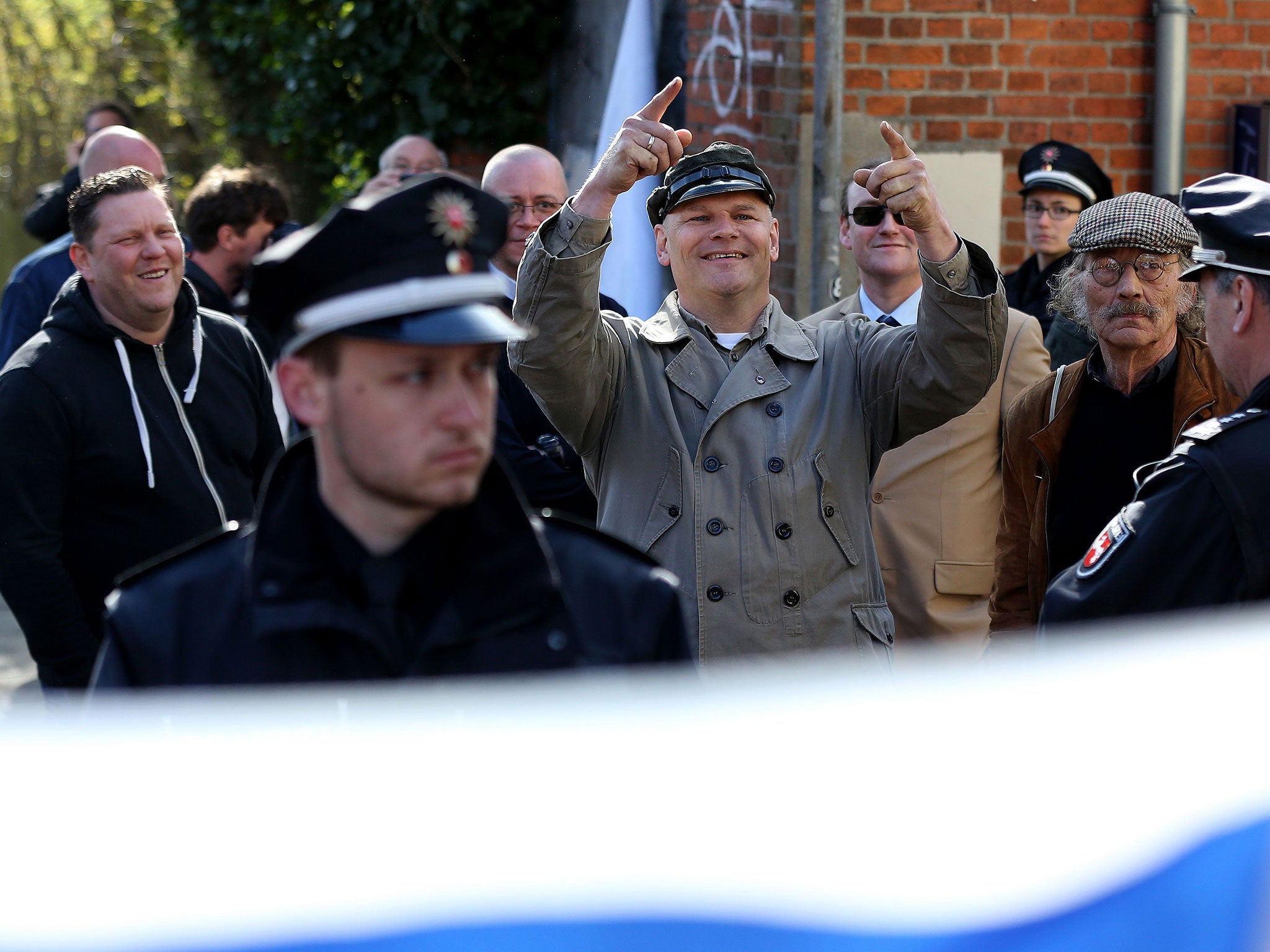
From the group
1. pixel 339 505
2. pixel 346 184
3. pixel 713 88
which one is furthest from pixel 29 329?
pixel 346 184

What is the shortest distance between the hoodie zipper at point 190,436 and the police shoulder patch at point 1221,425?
248 cm

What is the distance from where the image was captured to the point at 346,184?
995cm

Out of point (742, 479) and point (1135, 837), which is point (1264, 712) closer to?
point (1135, 837)

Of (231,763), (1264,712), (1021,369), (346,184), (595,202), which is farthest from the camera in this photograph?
(346,184)

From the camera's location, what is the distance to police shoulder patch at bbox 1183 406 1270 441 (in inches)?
88.4

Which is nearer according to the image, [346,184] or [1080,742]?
[1080,742]

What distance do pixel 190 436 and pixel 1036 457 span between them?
2.17 metres

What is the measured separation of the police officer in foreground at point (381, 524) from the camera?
173cm

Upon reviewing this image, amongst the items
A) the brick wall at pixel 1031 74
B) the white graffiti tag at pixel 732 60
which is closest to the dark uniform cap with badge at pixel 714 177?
the brick wall at pixel 1031 74

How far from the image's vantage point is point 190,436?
3.84m

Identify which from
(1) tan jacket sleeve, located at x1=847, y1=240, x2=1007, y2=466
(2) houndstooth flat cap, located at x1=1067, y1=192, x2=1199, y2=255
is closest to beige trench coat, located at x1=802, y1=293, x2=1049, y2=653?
(2) houndstooth flat cap, located at x1=1067, y1=192, x2=1199, y2=255

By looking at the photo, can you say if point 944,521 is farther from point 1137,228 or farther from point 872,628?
point 872,628

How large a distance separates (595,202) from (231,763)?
2.19m

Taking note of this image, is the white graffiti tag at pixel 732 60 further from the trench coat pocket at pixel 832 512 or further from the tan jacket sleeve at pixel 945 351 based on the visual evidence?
the trench coat pocket at pixel 832 512
